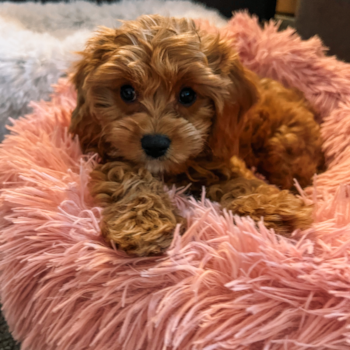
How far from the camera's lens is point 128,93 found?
97 cm

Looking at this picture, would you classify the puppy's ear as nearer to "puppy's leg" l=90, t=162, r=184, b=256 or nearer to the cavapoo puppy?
the cavapoo puppy

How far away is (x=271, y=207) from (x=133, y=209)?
330 mm

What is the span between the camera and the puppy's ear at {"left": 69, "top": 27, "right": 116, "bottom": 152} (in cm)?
99

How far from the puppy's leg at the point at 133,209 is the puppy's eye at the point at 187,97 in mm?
213

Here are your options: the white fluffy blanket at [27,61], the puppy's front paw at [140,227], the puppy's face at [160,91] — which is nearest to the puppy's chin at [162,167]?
the puppy's face at [160,91]

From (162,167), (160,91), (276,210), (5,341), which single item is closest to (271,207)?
(276,210)

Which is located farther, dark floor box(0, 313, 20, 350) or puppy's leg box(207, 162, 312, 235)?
dark floor box(0, 313, 20, 350)

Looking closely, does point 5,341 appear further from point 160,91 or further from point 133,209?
point 160,91

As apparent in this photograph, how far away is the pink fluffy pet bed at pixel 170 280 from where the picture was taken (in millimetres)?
697

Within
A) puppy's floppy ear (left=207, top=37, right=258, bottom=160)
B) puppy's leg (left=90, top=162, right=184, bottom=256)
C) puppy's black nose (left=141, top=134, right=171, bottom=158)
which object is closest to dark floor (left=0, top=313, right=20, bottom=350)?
puppy's leg (left=90, top=162, right=184, bottom=256)

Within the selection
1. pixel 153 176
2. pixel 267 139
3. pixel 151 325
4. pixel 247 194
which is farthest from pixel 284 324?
pixel 267 139

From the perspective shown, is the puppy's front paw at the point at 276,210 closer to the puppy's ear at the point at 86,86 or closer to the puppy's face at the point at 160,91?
the puppy's face at the point at 160,91

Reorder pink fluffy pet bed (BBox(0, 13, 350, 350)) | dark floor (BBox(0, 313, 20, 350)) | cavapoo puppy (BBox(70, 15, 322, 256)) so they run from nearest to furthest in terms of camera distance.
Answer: pink fluffy pet bed (BBox(0, 13, 350, 350)) < cavapoo puppy (BBox(70, 15, 322, 256)) < dark floor (BBox(0, 313, 20, 350))

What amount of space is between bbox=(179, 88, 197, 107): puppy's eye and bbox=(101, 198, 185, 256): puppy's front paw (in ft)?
0.97
